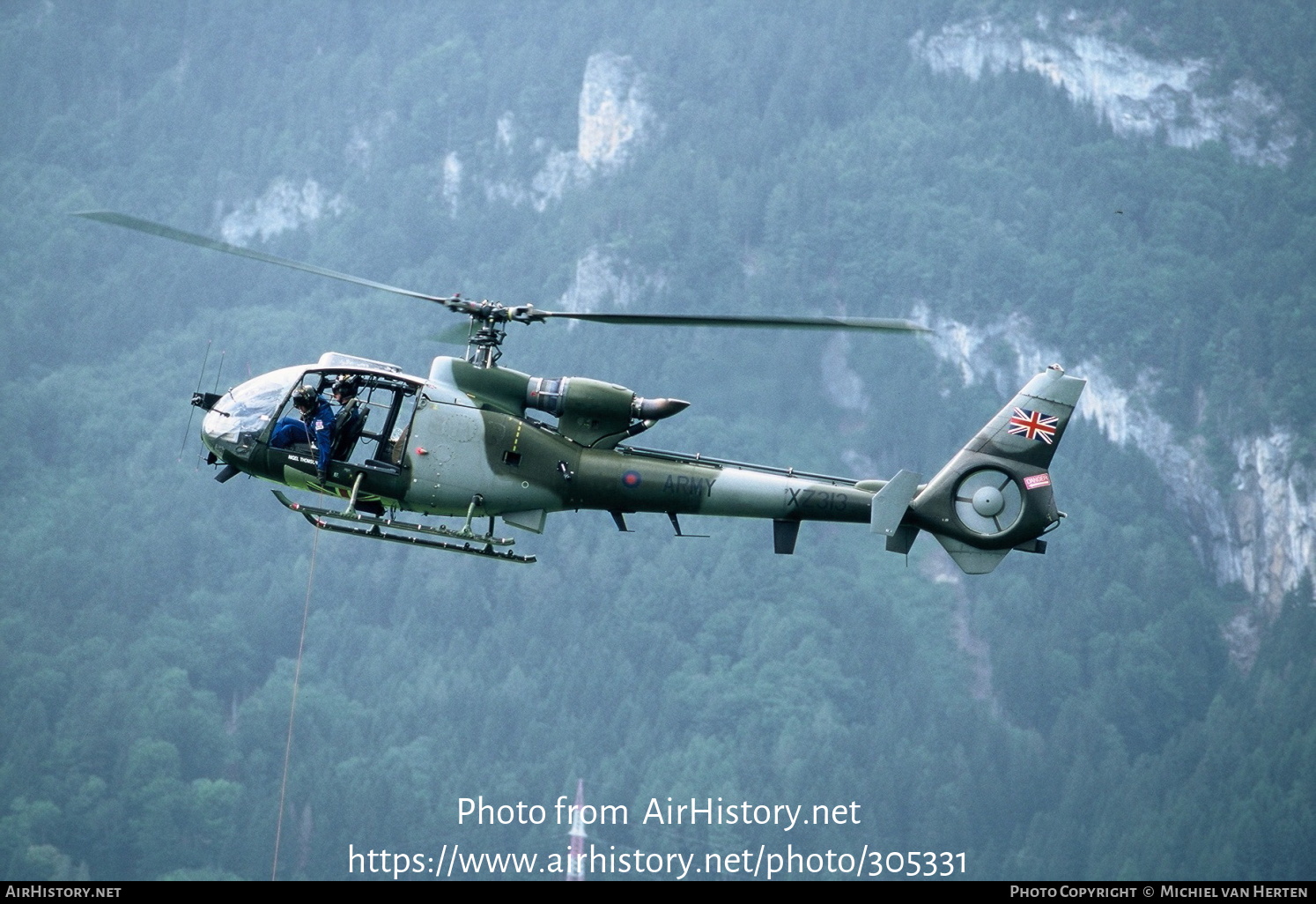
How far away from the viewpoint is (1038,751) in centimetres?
9788

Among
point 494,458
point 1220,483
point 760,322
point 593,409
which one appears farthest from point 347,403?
point 1220,483

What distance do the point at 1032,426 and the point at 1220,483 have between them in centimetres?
9129

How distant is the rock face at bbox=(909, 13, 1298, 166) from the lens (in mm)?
136875

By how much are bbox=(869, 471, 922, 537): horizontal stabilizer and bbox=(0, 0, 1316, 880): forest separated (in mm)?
38919

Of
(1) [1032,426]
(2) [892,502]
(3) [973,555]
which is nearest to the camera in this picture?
(2) [892,502]

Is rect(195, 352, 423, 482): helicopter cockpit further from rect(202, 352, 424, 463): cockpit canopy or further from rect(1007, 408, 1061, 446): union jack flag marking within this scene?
rect(1007, 408, 1061, 446): union jack flag marking

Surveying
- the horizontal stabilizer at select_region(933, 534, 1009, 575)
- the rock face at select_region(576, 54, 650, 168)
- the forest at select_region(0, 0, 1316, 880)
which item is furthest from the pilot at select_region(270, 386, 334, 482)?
the rock face at select_region(576, 54, 650, 168)

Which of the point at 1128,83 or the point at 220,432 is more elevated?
the point at 1128,83

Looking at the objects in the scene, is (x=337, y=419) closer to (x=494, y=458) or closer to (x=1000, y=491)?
(x=494, y=458)

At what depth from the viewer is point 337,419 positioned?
28.4 m

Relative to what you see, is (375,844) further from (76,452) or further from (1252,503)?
(1252,503)

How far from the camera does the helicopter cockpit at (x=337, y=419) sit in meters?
28.3

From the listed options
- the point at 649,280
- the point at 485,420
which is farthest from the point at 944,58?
the point at 485,420

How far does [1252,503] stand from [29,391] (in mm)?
65917
